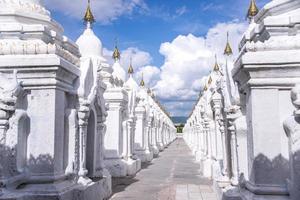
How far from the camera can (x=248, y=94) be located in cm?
635

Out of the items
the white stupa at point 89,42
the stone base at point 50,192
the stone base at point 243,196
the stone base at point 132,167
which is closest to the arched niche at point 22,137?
the stone base at point 50,192

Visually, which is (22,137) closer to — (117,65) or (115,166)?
(115,166)

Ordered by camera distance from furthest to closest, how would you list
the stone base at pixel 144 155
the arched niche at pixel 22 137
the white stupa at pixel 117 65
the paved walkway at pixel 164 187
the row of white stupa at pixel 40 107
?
the stone base at pixel 144 155
the white stupa at pixel 117 65
the paved walkway at pixel 164 187
the arched niche at pixel 22 137
the row of white stupa at pixel 40 107

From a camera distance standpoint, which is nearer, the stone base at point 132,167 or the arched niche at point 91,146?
the arched niche at point 91,146

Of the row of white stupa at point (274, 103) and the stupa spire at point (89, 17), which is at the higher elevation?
the stupa spire at point (89, 17)

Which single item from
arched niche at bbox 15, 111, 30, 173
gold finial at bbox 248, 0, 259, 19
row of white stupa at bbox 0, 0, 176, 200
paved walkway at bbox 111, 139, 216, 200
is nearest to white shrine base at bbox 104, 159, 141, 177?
paved walkway at bbox 111, 139, 216, 200

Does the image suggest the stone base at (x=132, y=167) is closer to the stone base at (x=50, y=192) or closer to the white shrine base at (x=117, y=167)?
the white shrine base at (x=117, y=167)

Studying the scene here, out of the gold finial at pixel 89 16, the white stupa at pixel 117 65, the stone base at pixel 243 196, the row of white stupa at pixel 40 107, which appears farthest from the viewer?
the white stupa at pixel 117 65

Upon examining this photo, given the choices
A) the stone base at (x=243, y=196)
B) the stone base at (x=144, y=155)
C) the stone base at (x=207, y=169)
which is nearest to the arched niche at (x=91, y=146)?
the stone base at (x=243, y=196)

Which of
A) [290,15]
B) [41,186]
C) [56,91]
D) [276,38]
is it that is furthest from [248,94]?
[41,186]

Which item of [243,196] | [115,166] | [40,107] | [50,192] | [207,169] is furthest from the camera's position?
[207,169]

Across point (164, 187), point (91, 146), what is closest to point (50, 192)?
point (91, 146)

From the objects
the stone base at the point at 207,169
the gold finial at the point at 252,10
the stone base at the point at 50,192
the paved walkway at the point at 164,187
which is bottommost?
the paved walkway at the point at 164,187

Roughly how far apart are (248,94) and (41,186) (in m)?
3.83
